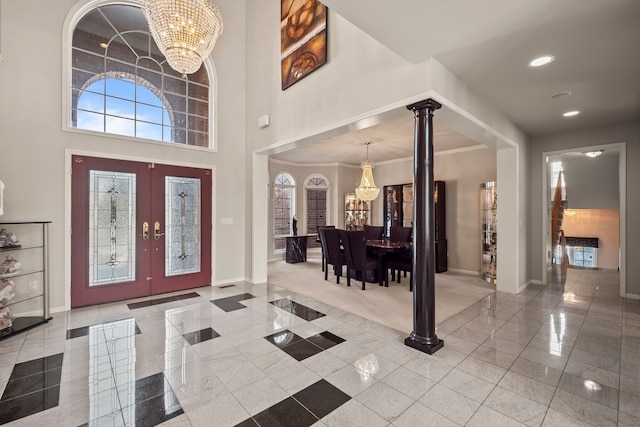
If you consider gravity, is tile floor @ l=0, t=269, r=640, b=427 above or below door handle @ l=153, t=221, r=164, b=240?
below

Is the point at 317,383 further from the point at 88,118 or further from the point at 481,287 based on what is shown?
the point at 88,118

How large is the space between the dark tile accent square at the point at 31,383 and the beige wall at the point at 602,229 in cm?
1308

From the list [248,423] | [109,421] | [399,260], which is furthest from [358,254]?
[109,421]

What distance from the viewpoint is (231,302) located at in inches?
161

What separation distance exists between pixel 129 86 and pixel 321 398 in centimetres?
491

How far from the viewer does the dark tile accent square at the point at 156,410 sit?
176cm

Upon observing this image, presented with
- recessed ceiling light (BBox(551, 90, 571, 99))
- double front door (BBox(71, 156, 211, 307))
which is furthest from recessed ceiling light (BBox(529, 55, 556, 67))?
double front door (BBox(71, 156, 211, 307))

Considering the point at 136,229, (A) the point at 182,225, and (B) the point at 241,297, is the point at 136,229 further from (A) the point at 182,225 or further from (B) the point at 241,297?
(B) the point at 241,297

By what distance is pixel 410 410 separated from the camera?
1.85 metres

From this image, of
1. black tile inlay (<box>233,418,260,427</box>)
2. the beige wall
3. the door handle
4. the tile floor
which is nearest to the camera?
black tile inlay (<box>233,418,260,427</box>)

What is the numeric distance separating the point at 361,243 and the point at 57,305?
4.20 metres

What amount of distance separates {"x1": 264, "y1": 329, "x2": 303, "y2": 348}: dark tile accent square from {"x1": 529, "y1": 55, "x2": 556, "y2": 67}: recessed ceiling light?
3.48m

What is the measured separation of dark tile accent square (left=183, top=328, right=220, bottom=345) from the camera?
9.41 feet

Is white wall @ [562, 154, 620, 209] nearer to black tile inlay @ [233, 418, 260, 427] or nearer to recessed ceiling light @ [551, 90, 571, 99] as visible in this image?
recessed ceiling light @ [551, 90, 571, 99]
